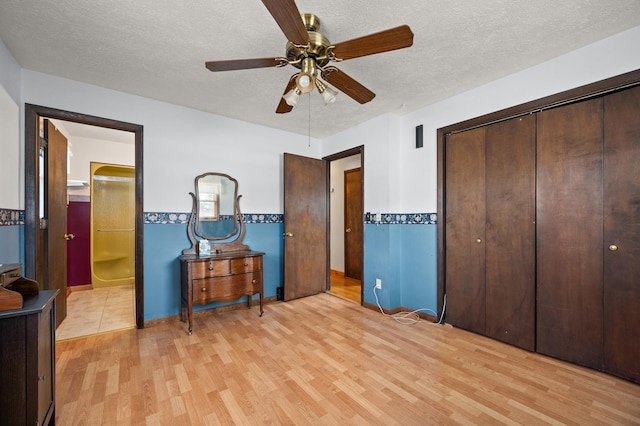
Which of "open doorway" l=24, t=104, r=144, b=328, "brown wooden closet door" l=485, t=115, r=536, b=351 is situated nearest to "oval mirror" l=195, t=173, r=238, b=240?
"open doorway" l=24, t=104, r=144, b=328

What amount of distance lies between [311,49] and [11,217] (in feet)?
8.45

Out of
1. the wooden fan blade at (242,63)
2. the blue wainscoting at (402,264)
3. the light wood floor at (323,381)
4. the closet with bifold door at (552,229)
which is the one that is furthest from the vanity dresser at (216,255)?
the closet with bifold door at (552,229)

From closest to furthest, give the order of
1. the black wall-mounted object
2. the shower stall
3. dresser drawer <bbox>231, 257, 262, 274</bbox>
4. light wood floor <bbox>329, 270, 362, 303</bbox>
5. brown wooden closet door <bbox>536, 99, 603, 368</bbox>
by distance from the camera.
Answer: brown wooden closet door <bbox>536, 99, 603, 368</bbox> → dresser drawer <bbox>231, 257, 262, 274</bbox> → the black wall-mounted object → light wood floor <bbox>329, 270, 362, 303</bbox> → the shower stall

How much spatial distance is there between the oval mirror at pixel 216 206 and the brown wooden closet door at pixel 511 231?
2853mm

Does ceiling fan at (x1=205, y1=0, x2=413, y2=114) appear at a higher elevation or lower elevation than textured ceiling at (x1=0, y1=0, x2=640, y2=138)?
lower

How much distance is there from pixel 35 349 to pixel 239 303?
2.37 meters

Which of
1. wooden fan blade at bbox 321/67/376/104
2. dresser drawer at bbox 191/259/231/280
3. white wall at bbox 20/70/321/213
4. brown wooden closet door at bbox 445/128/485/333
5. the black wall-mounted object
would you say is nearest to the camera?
wooden fan blade at bbox 321/67/376/104

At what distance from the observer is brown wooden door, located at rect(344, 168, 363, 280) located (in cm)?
499

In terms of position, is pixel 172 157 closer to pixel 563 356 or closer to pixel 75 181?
pixel 75 181

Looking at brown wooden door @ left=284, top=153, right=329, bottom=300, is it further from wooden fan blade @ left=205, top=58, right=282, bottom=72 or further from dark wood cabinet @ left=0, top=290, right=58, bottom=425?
dark wood cabinet @ left=0, top=290, right=58, bottom=425

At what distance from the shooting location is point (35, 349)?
3.87 feet

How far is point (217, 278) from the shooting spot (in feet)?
9.45

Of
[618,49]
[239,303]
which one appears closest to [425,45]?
[618,49]

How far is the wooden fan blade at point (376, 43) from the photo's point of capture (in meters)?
1.34
